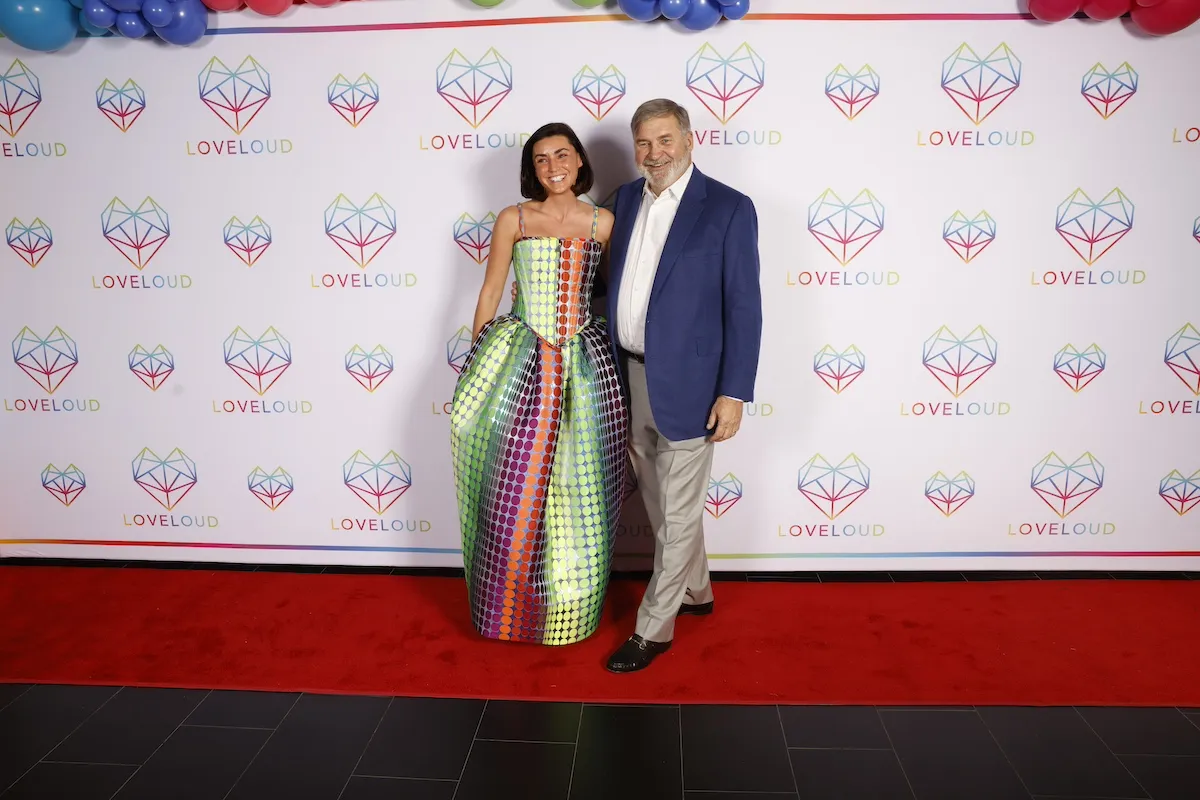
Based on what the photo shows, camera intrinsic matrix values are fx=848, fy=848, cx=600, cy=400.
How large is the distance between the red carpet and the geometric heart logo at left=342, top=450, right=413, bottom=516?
0.33 metres

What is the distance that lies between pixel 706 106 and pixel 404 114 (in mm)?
1127

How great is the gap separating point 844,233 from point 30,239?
127 inches

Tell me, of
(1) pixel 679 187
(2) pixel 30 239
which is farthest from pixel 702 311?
(2) pixel 30 239

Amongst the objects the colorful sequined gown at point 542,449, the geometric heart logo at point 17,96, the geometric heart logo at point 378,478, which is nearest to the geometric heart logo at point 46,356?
the geometric heart logo at point 17,96

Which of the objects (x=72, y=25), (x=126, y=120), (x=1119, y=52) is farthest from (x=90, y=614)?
(x=1119, y=52)

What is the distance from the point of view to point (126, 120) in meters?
3.29

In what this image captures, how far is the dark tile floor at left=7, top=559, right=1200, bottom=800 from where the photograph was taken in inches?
87.4

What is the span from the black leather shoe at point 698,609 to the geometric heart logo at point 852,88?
6.11 feet

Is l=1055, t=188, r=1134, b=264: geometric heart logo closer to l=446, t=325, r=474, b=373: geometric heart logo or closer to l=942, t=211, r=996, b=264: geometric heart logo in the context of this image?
l=942, t=211, r=996, b=264: geometric heart logo

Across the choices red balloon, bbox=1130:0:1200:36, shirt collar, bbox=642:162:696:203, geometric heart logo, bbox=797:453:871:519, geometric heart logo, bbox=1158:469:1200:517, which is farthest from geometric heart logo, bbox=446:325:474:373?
geometric heart logo, bbox=1158:469:1200:517

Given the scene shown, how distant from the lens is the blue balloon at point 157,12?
298 centimetres

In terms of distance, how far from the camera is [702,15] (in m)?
2.91

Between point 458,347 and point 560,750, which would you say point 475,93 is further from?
point 560,750

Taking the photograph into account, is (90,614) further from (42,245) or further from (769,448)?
(769,448)
